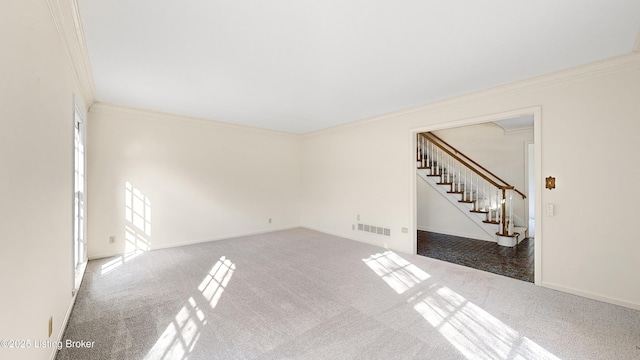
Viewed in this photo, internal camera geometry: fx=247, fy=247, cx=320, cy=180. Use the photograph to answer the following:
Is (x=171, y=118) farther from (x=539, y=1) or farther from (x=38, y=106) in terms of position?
(x=539, y=1)

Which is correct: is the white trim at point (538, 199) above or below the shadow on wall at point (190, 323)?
above

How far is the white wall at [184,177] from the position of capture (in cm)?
415

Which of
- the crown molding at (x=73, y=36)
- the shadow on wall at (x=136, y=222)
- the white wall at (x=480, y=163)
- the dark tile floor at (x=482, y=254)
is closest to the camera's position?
the crown molding at (x=73, y=36)

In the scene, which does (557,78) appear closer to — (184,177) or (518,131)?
(518,131)

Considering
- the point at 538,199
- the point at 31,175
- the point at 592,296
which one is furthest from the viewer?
the point at 538,199

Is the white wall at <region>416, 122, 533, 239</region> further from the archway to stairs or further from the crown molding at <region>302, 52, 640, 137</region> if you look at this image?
the crown molding at <region>302, 52, 640, 137</region>

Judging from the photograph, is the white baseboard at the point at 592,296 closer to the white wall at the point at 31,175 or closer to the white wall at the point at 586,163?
the white wall at the point at 586,163

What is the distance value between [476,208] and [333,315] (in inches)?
190

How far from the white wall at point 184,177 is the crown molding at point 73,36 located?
1339mm

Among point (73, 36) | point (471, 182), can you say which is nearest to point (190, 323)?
point (73, 36)

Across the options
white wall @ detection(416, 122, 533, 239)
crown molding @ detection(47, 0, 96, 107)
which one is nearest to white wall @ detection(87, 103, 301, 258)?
crown molding @ detection(47, 0, 96, 107)

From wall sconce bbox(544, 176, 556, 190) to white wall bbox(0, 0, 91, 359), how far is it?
4635 millimetres

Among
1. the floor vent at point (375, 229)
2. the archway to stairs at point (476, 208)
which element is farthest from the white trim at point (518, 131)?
the floor vent at point (375, 229)

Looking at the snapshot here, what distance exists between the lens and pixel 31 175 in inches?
57.5
